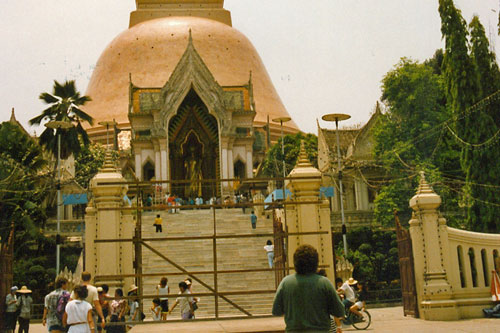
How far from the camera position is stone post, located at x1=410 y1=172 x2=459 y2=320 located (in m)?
13.0

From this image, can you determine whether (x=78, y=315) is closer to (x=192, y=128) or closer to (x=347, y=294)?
(x=347, y=294)

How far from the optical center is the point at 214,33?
54.9m

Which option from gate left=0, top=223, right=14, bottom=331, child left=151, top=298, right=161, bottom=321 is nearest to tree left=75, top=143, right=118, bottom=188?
gate left=0, top=223, right=14, bottom=331

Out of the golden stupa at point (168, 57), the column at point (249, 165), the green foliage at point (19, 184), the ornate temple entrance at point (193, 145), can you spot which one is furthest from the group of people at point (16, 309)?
the golden stupa at point (168, 57)

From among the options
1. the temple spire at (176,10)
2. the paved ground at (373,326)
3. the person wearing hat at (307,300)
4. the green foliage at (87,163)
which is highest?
the temple spire at (176,10)

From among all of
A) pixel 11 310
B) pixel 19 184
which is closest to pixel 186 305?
pixel 11 310

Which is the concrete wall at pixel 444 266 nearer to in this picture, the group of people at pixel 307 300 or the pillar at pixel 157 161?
the group of people at pixel 307 300

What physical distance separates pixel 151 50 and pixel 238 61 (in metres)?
7.07

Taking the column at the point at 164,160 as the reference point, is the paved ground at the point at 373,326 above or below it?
below

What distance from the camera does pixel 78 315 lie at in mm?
7883

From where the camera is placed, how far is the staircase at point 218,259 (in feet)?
56.4

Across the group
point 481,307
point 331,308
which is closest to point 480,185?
point 481,307

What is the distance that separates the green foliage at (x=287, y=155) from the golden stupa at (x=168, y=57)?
7173 millimetres

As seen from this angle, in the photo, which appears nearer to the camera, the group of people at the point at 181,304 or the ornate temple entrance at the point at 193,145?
the group of people at the point at 181,304
